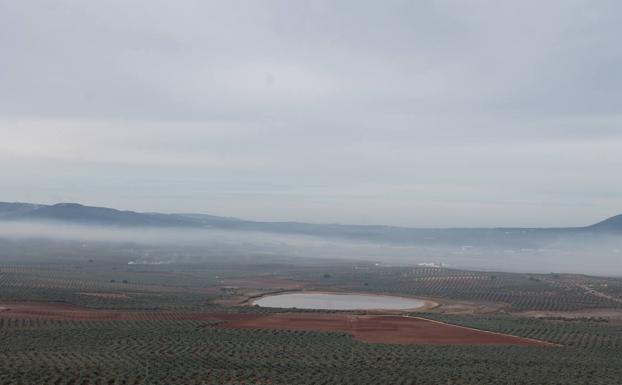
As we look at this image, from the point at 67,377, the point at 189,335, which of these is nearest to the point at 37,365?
the point at 67,377

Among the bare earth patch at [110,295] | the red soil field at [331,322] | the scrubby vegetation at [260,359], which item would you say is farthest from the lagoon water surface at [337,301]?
the scrubby vegetation at [260,359]

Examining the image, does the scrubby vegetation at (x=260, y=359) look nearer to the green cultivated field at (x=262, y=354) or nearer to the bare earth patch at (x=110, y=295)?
the green cultivated field at (x=262, y=354)

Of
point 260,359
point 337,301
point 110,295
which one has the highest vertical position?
point 260,359

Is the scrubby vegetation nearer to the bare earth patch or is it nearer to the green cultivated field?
the green cultivated field

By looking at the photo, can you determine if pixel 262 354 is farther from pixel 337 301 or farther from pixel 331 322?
pixel 337 301

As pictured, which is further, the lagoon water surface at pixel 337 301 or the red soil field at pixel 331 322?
the lagoon water surface at pixel 337 301

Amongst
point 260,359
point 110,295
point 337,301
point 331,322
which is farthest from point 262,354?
point 337,301

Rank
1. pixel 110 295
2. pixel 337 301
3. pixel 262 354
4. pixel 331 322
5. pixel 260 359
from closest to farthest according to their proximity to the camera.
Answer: pixel 260 359, pixel 262 354, pixel 331 322, pixel 110 295, pixel 337 301
